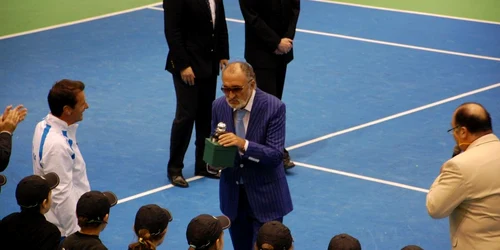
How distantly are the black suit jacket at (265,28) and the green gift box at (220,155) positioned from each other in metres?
4.22

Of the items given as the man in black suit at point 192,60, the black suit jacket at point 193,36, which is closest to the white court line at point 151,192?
the man in black suit at point 192,60

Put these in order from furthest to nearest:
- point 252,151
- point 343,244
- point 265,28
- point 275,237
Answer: point 265,28 < point 252,151 < point 275,237 < point 343,244

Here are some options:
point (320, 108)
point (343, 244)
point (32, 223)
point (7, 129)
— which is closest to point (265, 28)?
point (320, 108)

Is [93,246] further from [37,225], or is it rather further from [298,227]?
[298,227]

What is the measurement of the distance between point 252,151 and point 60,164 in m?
1.57

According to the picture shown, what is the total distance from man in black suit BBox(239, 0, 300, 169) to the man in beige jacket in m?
5.06

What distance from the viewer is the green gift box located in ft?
26.9

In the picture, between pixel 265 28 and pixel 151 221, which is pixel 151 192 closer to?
pixel 265 28

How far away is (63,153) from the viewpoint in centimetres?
834

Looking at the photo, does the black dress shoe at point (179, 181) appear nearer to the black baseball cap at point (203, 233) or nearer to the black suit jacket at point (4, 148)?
the black suit jacket at point (4, 148)

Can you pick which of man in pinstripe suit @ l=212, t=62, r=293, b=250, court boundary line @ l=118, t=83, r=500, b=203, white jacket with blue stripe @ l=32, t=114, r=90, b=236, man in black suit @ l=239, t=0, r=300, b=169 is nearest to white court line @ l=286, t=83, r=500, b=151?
court boundary line @ l=118, t=83, r=500, b=203

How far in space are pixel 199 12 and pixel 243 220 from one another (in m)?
3.81

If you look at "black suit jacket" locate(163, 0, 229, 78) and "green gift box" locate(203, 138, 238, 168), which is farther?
"black suit jacket" locate(163, 0, 229, 78)

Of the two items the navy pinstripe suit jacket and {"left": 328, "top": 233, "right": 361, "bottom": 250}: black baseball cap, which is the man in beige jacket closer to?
{"left": 328, "top": 233, "right": 361, "bottom": 250}: black baseball cap
